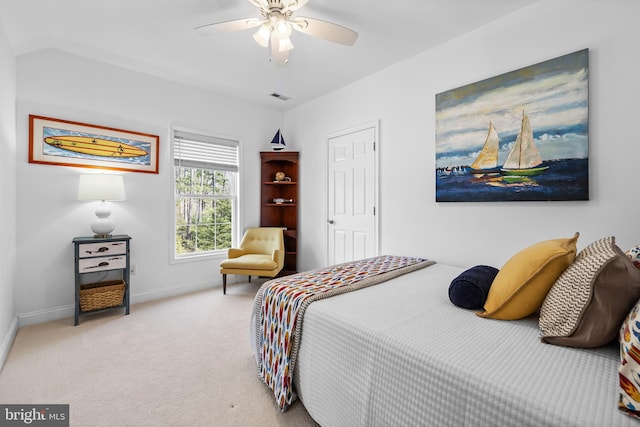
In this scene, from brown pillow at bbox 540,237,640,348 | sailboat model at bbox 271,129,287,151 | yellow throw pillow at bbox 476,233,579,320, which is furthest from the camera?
sailboat model at bbox 271,129,287,151

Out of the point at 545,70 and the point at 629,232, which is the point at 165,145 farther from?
the point at 629,232

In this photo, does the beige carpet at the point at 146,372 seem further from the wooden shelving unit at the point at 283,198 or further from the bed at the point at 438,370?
the wooden shelving unit at the point at 283,198

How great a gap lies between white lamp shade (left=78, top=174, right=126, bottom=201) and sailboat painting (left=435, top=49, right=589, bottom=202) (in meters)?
3.13

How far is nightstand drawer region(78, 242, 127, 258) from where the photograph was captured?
2.74 m

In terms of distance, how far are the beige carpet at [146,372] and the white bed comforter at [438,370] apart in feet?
1.45

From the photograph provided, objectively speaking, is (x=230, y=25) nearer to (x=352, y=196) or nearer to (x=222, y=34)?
(x=222, y=34)

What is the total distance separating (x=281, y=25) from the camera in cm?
202

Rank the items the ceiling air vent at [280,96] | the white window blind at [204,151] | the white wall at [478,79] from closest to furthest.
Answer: the white wall at [478,79]
the white window blind at [204,151]
the ceiling air vent at [280,96]

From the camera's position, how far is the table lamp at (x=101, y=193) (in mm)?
2756

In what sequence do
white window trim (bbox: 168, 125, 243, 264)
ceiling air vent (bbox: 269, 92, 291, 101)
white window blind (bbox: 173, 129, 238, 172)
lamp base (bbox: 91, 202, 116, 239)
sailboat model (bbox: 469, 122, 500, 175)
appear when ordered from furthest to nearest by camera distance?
ceiling air vent (bbox: 269, 92, 291, 101)
white window blind (bbox: 173, 129, 238, 172)
white window trim (bbox: 168, 125, 243, 264)
lamp base (bbox: 91, 202, 116, 239)
sailboat model (bbox: 469, 122, 500, 175)

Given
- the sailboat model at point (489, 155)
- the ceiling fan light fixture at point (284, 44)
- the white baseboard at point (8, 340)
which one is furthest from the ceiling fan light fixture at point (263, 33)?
the white baseboard at point (8, 340)

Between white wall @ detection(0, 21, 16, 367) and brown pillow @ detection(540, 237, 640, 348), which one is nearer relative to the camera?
brown pillow @ detection(540, 237, 640, 348)

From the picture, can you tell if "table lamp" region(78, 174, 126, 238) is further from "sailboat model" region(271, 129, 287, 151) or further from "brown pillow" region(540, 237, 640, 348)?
"brown pillow" region(540, 237, 640, 348)

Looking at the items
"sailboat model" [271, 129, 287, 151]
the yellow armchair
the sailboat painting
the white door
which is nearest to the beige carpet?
the yellow armchair
